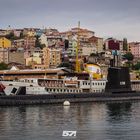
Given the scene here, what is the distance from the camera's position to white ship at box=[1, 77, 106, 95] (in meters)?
71.2

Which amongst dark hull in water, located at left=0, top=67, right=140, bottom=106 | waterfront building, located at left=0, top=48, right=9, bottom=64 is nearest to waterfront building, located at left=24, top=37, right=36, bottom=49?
waterfront building, located at left=0, top=48, right=9, bottom=64

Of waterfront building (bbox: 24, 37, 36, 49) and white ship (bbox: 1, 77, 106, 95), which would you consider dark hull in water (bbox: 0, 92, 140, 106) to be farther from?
waterfront building (bbox: 24, 37, 36, 49)

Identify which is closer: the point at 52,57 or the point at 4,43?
the point at 52,57

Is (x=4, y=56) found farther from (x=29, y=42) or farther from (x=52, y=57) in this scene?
(x=29, y=42)

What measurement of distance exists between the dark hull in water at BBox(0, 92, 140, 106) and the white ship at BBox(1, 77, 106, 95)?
4.17 meters

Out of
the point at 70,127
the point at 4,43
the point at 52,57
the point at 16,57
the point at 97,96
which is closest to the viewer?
the point at 70,127

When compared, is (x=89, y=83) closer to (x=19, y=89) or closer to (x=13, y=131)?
(x=19, y=89)

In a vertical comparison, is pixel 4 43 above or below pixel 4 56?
above

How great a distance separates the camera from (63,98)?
233 ft

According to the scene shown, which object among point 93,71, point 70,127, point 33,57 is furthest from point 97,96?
point 33,57

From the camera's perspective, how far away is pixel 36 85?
244 feet

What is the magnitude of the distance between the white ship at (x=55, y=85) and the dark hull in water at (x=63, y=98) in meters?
4.17

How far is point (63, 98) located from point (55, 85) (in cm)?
884

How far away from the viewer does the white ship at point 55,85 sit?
71250 millimetres
